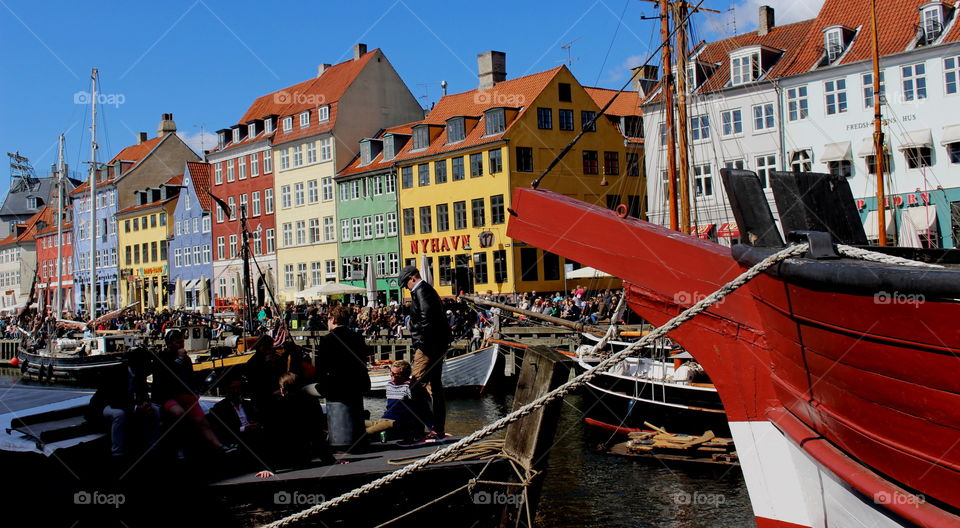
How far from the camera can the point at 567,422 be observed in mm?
20719

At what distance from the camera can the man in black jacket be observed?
947 centimetres

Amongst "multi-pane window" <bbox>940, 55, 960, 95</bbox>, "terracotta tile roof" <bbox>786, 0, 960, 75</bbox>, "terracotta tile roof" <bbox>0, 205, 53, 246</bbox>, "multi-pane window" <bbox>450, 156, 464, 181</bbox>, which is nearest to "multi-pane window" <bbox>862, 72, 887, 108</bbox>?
"terracotta tile roof" <bbox>786, 0, 960, 75</bbox>

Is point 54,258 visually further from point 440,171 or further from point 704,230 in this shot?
point 704,230

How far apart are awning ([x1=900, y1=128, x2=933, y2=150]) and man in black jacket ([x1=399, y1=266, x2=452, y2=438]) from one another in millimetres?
28670

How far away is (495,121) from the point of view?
4684 centimetres

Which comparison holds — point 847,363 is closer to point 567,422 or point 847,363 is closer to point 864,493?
point 864,493

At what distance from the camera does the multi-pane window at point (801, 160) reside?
36469mm

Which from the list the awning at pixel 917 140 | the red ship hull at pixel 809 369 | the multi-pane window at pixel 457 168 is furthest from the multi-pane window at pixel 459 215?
the red ship hull at pixel 809 369

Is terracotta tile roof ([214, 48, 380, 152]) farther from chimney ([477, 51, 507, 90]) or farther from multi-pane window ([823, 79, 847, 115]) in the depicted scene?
multi-pane window ([823, 79, 847, 115])

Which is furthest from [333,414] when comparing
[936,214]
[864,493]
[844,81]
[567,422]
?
[844,81]

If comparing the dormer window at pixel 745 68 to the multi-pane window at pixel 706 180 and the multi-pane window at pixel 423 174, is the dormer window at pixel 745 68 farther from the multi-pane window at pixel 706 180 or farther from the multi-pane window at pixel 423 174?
the multi-pane window at pixel 423 174

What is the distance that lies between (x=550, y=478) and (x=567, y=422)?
19.0 feet

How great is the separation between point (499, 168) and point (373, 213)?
34.7 ft

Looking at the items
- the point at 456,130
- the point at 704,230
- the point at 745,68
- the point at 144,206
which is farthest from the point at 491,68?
the point at 144,206
